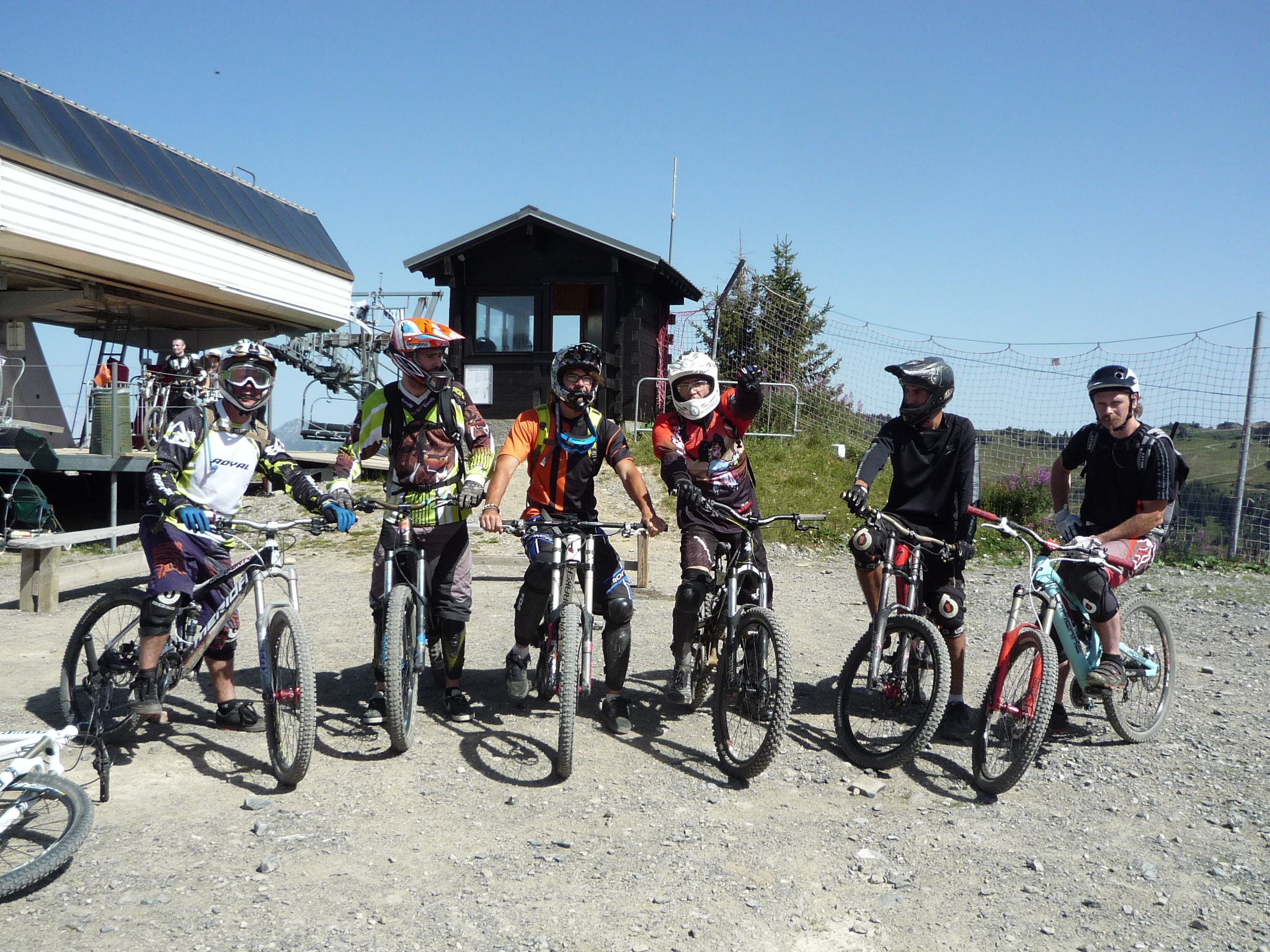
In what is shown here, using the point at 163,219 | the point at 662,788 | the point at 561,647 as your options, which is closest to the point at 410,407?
the point at 561,647

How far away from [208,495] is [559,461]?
176 cm

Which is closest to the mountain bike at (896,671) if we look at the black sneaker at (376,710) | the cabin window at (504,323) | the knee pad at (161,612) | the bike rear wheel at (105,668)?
the black sneaker at (376,710)

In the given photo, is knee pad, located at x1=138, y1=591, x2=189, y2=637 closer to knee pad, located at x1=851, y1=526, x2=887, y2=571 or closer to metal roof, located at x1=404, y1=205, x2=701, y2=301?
knee pad, located at x1=851, y1=526, x2=887, y2=571

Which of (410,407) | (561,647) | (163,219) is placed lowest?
(561,647)

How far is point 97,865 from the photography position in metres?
3.40

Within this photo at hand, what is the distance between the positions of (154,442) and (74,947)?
13.3 m

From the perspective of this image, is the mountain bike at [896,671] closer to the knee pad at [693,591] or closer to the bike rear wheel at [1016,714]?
the bike rear wheel at [1016,714]

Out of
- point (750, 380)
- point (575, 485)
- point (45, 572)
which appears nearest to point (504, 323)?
point (45, 572)

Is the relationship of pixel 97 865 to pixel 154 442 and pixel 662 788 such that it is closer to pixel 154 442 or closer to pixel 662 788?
pixel 662 788

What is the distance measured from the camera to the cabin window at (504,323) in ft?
61.7

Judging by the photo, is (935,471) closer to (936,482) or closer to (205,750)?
(936,482)

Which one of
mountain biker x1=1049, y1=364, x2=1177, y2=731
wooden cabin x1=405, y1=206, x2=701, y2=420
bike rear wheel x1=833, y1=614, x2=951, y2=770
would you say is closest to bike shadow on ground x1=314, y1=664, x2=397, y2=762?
bike rear wheel x1=833, y1=614, x2=951, y2=770

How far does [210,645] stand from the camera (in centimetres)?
457

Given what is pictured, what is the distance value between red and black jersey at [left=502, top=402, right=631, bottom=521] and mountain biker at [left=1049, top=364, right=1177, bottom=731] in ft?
8.01
